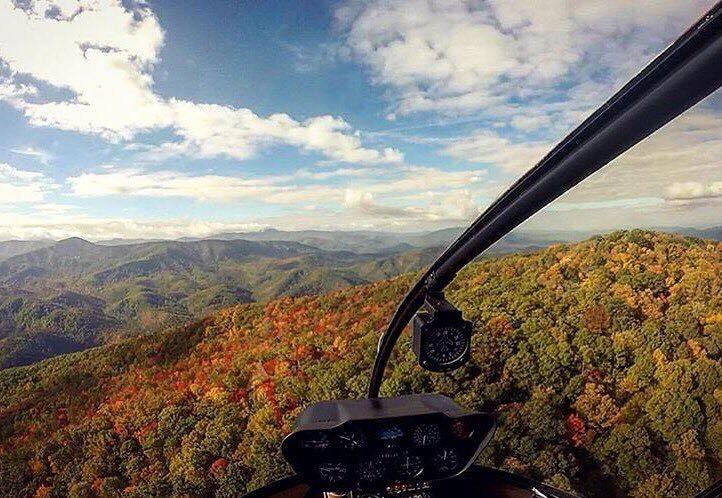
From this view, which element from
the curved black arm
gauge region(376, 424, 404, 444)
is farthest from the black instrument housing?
the curved black arm

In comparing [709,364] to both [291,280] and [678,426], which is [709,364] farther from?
[291,280]

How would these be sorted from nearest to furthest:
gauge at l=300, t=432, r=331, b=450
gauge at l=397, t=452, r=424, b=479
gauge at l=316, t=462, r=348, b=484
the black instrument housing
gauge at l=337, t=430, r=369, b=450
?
the black instrument housing < gauge at l=300, t=432, r=331, b=450 < gauge at l=337, t=430, r=369, b=450 < gauge at l=316, t=462, r=348, b=484 < gauge at l=397, t=452, r=424, b=479

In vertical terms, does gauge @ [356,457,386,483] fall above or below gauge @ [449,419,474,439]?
below

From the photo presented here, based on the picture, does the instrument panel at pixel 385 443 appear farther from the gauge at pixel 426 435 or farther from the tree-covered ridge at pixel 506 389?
the tree-covered ridge at pixel 506 389

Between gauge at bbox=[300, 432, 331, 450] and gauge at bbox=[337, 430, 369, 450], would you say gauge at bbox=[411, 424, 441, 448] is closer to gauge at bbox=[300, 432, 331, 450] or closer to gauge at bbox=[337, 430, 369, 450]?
gauge at bbox=[337, 430, 369, 450]

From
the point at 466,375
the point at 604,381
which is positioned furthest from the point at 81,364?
the point at 604,381
